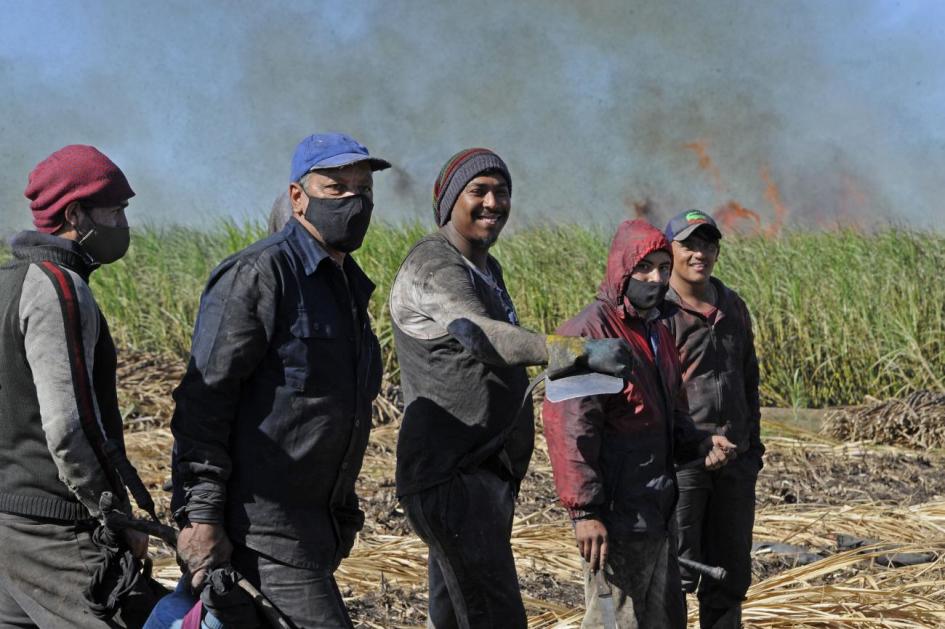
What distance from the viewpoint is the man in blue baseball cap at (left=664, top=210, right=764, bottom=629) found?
4.98m

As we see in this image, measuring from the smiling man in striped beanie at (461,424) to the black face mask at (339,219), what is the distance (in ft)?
1.26

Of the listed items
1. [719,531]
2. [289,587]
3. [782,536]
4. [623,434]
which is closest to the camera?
[289,587]

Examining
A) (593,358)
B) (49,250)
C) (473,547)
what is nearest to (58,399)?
(49,250)

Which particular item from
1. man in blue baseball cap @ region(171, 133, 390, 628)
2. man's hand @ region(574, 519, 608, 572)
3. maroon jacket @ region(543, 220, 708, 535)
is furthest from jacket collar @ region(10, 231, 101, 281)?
man's hand @ region(574, 519, 608, 572)

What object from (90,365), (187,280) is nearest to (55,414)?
(90,365)

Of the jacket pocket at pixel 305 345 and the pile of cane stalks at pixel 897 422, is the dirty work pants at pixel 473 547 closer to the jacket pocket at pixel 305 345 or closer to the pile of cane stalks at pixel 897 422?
the jacket pocket at pixel 305 345

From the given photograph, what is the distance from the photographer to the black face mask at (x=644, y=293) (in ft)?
14.2

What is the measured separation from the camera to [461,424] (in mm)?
3918

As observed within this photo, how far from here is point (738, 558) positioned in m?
5.03

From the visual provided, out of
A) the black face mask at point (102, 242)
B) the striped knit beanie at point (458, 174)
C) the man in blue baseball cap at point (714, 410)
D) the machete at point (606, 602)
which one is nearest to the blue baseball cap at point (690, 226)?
the man in blue baseball cap at point (714, 410)

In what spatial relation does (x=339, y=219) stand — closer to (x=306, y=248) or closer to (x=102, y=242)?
(x=306, y=248)

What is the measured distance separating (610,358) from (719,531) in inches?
82.8

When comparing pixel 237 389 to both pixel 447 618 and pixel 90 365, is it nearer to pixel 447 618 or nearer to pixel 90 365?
pixel 90 365

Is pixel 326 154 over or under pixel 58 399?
over
